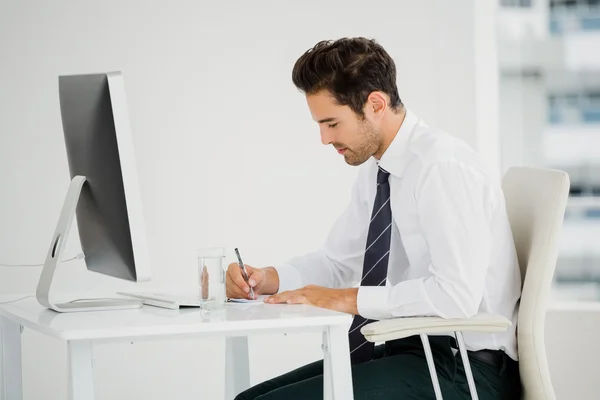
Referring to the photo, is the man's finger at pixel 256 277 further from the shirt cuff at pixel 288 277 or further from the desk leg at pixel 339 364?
the desk leg at pixel 339 364

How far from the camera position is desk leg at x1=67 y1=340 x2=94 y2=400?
1386 mm

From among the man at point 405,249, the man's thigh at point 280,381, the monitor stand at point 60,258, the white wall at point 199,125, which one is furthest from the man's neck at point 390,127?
the white wall at point 199,125

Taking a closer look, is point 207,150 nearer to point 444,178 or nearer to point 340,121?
point 340,121

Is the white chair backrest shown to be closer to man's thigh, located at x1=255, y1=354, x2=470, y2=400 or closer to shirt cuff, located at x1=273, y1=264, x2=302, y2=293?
man's thigh, located at x1=255, y1=354, x2=470, y2=400

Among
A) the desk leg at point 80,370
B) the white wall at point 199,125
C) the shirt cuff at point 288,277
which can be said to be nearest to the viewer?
the desk leg at point 80,370

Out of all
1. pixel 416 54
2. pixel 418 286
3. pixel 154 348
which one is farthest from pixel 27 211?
pixel 418 286

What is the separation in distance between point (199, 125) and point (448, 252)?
191 cm

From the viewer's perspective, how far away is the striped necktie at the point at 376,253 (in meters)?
1.93

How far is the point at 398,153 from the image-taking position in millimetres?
1976

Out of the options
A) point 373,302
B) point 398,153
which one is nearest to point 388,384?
point 373,302

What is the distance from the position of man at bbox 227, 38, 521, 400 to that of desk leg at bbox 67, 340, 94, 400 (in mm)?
462

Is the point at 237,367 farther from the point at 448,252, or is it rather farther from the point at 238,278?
the point at 448,252

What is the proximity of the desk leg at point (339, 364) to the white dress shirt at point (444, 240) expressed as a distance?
280 mm

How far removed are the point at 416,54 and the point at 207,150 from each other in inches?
38.0
